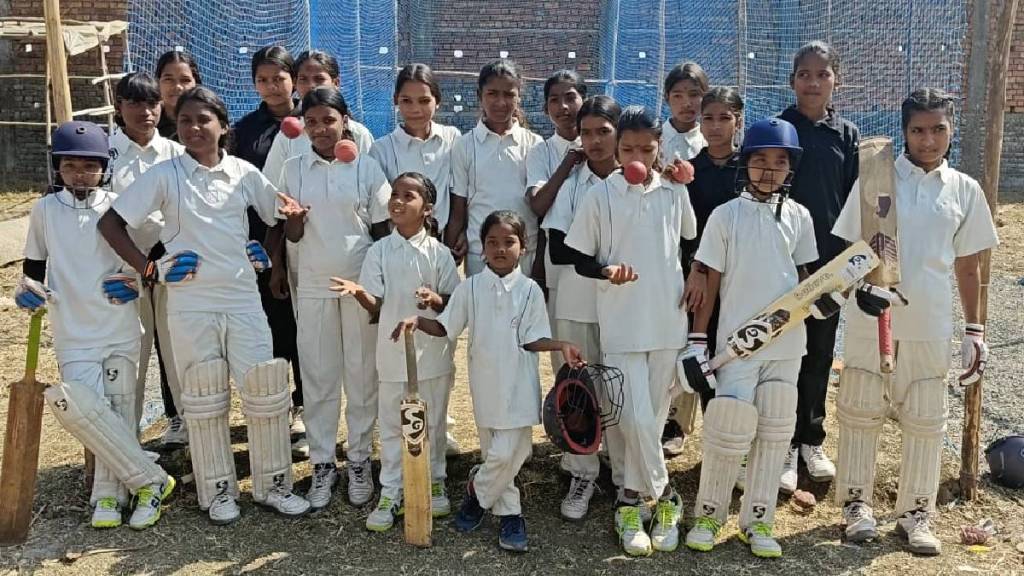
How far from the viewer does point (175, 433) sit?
471 centimetres

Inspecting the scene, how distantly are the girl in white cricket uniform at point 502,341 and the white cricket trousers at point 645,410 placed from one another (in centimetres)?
34

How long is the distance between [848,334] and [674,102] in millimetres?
1348

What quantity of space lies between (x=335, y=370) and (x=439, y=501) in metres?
0.71

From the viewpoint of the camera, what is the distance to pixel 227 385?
383 cm

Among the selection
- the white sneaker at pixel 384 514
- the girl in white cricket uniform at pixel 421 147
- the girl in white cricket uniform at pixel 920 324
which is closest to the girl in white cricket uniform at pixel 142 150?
the girl in white cricket uniform at pixel 421 147

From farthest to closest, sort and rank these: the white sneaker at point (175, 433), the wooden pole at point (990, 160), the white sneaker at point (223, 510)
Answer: the white sneaker at point (175, 433) → the wooden pole at point (990, 160) → the white sneaker at point (223, 510)

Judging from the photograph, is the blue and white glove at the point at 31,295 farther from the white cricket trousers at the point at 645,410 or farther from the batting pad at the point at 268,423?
the white cricket trousers at the point at 645,410

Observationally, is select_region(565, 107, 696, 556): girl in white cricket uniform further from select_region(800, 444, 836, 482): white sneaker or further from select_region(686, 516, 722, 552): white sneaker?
select_region(800, 444, 836, 482): white sneaker

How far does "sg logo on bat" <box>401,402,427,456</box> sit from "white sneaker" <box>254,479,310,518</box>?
2.24 ft

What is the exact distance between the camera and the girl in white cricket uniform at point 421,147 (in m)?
4.13

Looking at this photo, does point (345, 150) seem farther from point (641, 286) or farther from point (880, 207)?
point (880, 207)

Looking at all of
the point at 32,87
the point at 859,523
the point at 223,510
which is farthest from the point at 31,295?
the point at 32,87

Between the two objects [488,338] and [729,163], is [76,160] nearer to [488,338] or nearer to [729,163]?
[488,338]

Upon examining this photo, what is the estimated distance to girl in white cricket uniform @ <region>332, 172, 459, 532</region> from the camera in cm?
371
